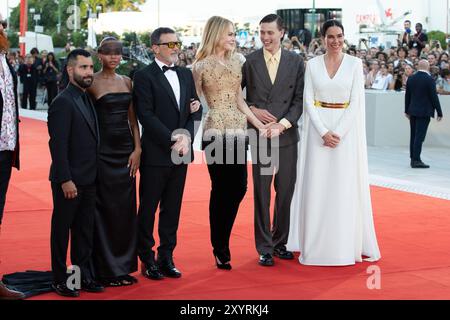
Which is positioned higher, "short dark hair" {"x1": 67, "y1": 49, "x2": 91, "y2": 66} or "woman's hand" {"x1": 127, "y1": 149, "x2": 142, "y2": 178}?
"short dark hair" {"x1": 67, "y1": 49, "x2": 91, "y2": 66}

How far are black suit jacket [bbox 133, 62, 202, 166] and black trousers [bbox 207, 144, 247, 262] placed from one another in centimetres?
42

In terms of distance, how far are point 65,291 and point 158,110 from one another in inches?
58.5

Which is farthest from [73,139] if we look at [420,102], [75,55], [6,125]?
[420,102]

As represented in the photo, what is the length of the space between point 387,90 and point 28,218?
1006 cm

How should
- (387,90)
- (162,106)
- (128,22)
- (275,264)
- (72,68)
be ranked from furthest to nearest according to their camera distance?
1. (128,22)
2. (387,90)
3. (275,264)
4. (162,106)
5. (72,68)

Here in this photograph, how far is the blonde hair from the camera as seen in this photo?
6887mm

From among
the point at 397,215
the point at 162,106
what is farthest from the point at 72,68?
the point at 397,215

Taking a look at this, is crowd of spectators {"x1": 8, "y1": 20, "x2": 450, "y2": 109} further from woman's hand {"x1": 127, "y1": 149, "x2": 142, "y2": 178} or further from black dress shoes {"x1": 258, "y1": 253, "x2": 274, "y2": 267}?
woman's hand {"x1": 127, "y1": 149, "x2": 142, "y2": 178}

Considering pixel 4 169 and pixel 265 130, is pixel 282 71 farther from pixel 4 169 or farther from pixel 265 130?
pixel 4 169

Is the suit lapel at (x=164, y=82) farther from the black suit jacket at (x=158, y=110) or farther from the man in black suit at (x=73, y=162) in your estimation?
the man in black suit at (x=73, y=162)

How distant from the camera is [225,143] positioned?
22.6 ft

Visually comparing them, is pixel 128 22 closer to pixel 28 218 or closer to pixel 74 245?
pixel 28 218

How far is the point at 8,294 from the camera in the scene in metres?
6.00

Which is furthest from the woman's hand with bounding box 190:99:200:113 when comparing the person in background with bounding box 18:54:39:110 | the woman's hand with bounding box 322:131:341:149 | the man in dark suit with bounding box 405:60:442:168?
the person in background with bounding box 18:54:39:110
